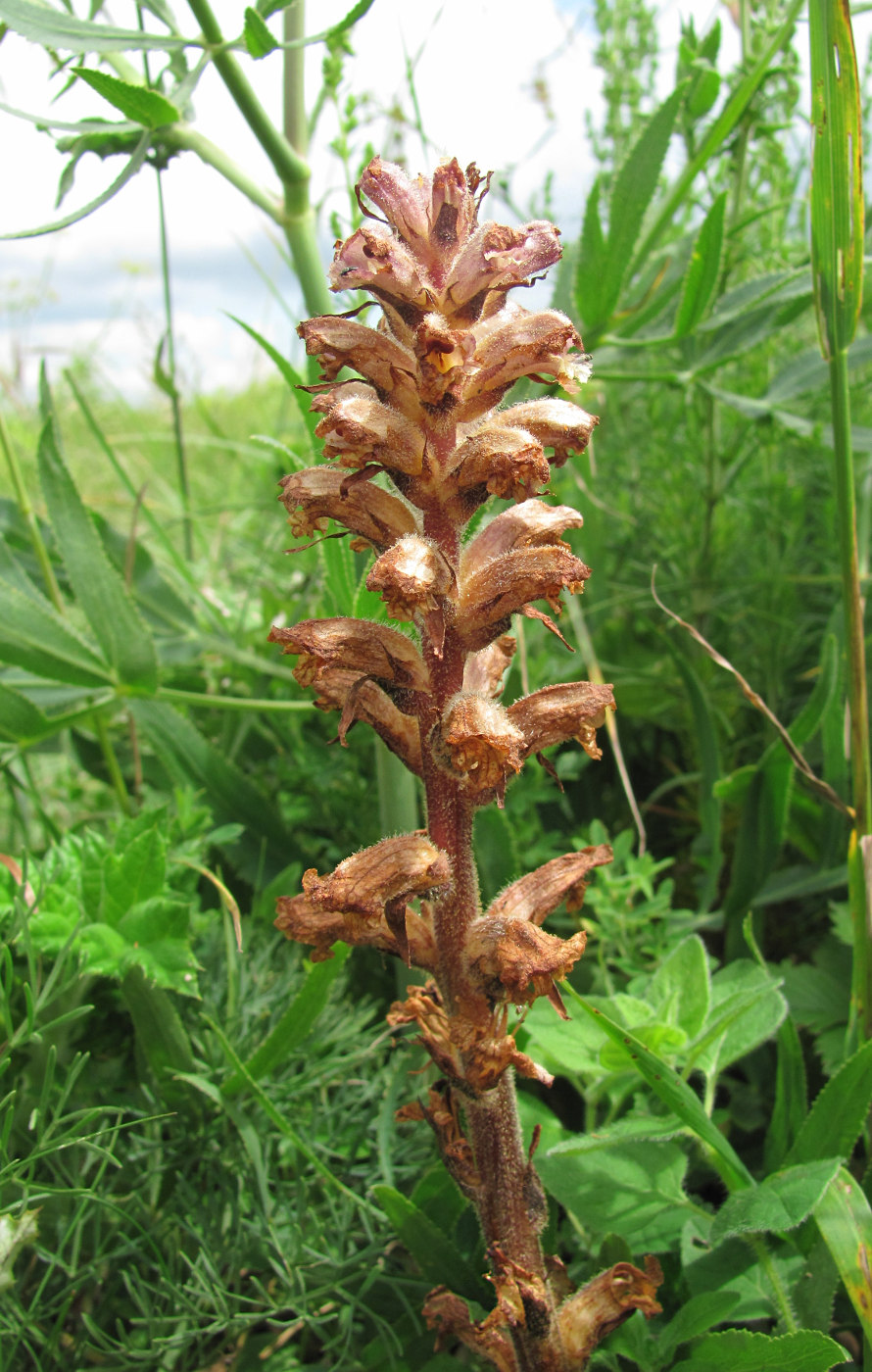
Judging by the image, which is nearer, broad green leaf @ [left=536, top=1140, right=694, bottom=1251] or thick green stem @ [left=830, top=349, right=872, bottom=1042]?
broad green leaf @ [left=536, top=1140, right=694, bottom=1251]

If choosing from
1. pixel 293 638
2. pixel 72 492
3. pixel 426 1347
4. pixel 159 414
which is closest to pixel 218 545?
pixel 72 492

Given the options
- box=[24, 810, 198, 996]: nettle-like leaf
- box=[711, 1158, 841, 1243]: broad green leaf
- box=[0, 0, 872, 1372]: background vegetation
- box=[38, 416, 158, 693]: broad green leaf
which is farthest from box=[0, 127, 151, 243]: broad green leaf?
box=[711, 1158, 841, 1243]: broad green leaf

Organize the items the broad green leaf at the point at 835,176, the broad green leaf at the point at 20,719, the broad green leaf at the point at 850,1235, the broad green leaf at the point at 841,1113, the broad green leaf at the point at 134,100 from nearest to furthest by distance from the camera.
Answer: the broad green leaf at the point at 850,1235
the broad green leaf at the point at 841,1113
the broad green leaf at the point at 835,176
the broad green leaf at the point at 134,100
the broad green leaf at the point at 20,719

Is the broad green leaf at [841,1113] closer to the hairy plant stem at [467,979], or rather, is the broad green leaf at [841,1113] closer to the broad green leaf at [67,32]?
the hairy plant stem at [467,979]

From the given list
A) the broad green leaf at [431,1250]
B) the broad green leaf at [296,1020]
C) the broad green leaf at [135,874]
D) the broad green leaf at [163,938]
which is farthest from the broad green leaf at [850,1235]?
the broad green leaf at [135,874]

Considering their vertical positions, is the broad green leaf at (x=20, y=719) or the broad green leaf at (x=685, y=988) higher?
the broad green leaf at (x=20, y=719)

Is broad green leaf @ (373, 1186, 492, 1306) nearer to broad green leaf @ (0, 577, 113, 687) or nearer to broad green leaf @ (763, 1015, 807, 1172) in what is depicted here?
broad green leaf @ (763, 1015, 807, 1172)

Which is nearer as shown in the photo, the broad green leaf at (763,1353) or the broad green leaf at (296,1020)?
the broad green leaf at (763,1353)
